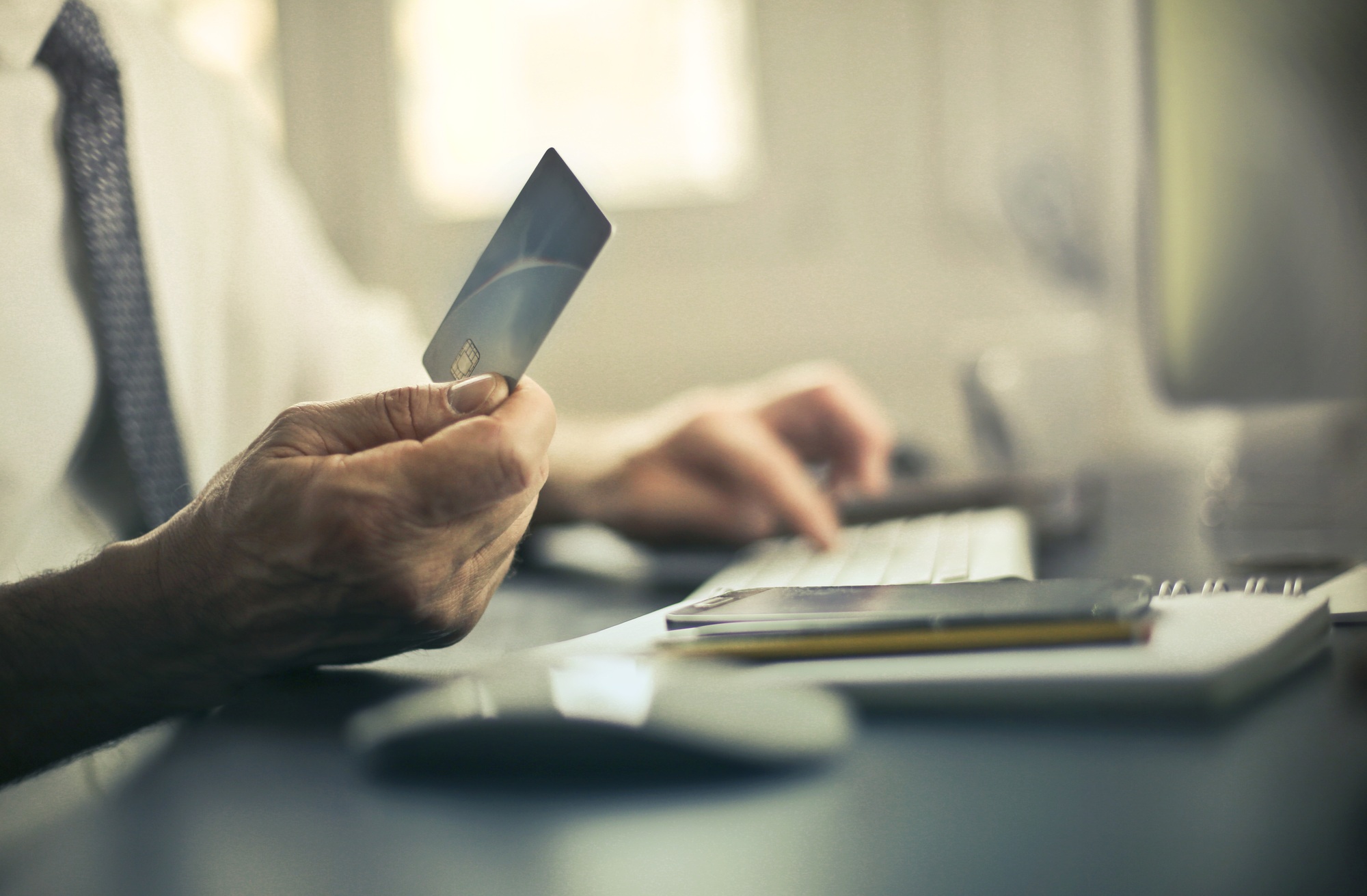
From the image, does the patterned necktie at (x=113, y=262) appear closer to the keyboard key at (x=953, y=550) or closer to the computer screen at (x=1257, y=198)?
the keyboard key at (x=953, y=550)

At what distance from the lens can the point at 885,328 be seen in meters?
1.69

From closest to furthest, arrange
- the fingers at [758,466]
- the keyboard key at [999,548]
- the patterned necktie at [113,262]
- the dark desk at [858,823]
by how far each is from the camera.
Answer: the dark desk at [858,823], the keyboard key at [999,548], the patterned necktie at [113,262], the fingers at [758,466]

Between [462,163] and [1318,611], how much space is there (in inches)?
70.2

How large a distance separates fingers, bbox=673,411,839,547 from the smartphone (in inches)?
9.9

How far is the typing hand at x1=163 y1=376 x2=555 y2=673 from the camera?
295 mm

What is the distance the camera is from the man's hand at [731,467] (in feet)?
2.20

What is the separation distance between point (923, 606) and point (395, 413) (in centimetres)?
18

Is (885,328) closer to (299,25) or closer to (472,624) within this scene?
(299,25)

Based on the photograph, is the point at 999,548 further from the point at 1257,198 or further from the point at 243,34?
the point at 243,34

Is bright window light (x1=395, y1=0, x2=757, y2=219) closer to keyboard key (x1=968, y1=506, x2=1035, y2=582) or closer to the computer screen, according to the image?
the computer screen

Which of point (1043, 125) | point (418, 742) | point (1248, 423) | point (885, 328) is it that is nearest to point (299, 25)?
point (885, 328)

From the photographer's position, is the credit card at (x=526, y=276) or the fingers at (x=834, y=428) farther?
the fingers at (x=834, y=428)

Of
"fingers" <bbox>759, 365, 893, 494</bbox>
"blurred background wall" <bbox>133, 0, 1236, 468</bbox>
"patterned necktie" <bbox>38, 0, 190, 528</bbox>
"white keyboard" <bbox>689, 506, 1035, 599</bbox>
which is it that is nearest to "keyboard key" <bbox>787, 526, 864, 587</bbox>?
"white keyboard" <bbox>689, 506, 1035, 599</bbox>

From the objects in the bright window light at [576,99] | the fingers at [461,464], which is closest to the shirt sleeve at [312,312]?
the fingers at [461,464]
